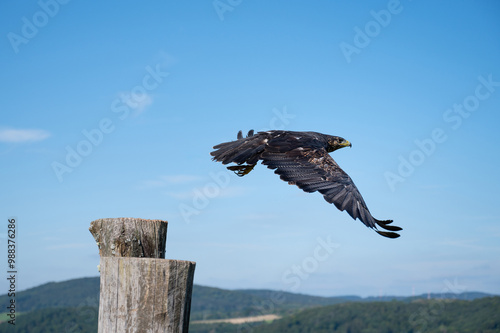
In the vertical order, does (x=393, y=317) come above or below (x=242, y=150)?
below

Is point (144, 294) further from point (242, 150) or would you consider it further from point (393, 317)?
point (393, 317)

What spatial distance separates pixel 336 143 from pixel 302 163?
9.05ft

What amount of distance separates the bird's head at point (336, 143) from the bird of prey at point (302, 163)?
0.67 metres

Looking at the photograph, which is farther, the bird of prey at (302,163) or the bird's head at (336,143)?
the bird's head at (336,143)

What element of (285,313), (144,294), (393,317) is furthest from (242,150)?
(285,313)

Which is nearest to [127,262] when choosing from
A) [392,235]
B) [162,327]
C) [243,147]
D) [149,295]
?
[149,295]

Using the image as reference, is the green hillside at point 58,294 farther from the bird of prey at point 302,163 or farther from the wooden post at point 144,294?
the wooden post at point 144,294

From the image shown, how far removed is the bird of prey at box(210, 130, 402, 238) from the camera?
6.77 meters

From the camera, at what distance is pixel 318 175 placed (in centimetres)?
750

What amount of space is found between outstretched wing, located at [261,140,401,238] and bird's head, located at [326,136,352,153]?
6.21 feet

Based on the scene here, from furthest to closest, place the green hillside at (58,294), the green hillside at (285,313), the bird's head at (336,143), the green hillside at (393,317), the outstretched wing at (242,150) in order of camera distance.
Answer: the green hillside at (58,294)
the green hillside at (393,317)
the green hillside at (285,313)
the bird's head at (336,143)
the outstretched wing at (242,150)

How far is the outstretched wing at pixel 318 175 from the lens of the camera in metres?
6.64

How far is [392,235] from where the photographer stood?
603cm

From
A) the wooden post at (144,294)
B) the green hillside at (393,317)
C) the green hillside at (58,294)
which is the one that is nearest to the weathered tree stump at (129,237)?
the wooden post at (144,294)
